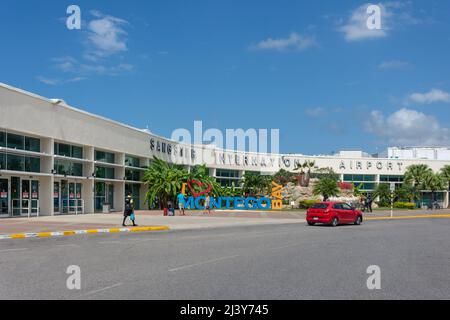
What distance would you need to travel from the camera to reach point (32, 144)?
34625mm

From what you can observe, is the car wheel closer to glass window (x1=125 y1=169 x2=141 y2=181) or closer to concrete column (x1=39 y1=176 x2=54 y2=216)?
concrete column (x1=39 y1=176 x2=54 y2=216)

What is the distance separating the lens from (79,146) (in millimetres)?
40500

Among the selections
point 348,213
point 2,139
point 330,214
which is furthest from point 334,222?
point 2,139

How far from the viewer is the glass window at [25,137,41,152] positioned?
3403 cm

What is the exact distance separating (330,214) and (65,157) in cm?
1899

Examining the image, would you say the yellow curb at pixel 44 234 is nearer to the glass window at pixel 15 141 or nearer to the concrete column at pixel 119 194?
the glass window at pixel 15 141

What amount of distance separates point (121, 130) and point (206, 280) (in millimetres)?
37707

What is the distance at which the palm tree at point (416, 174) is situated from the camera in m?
87.8

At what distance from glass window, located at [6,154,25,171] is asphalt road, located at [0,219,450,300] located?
14848 mm

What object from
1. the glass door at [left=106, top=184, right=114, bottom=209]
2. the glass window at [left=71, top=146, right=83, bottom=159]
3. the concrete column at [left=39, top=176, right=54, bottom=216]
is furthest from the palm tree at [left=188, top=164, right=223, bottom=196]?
the concrete column at [left=39, top=176, right=54, bottom=216]

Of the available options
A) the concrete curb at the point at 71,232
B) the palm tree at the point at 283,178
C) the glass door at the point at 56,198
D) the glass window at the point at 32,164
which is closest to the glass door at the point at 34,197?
the glass window at the point at 32,164
